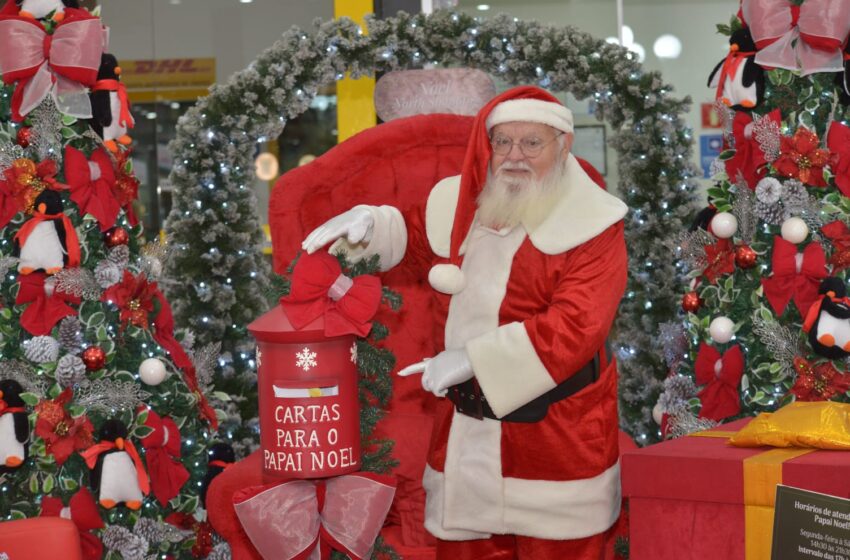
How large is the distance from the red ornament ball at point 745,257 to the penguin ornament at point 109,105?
194 cm

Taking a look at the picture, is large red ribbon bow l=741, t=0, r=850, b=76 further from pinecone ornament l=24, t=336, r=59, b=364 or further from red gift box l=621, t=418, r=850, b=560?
pinecone ornament l=24, t=336, r=59, b=364

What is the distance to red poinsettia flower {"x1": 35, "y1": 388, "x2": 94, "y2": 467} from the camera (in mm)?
3250

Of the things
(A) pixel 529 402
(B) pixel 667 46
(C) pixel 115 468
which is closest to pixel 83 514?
(C) pixel 115 468

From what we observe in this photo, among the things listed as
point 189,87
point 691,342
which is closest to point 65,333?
point 691,342

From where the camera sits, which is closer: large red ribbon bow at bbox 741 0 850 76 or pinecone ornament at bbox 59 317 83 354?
large red ribbon bow at bbox 741 0 850 76

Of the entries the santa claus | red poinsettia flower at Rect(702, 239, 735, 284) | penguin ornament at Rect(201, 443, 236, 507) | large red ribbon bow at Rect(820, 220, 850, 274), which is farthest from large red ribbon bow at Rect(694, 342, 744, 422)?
penguin ornament at Rect(201, 443, 236, 507)

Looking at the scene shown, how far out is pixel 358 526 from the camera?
2.75 m

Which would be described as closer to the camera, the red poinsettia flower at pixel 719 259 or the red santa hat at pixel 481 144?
the red santa hat at pixel 481 144

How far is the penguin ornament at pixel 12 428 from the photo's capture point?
3170 mm

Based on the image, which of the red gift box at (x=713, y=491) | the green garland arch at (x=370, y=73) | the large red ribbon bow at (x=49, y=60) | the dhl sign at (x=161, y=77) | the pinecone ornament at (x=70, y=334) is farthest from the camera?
the dhl sign at (x=161, y=77)

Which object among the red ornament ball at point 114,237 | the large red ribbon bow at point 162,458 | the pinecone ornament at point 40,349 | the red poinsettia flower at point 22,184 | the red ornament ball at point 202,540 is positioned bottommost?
the red ornament ball at point 202,540

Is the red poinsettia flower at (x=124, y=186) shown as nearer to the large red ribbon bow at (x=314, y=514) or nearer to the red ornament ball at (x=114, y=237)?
the red ornament ball at (x=114, y=237)

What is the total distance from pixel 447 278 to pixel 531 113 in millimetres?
467

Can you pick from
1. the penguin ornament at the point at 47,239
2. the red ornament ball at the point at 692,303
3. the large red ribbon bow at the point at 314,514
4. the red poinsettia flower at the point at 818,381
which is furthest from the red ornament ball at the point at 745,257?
the penguin ornament at the point at 47,239
